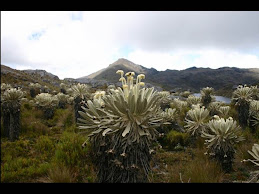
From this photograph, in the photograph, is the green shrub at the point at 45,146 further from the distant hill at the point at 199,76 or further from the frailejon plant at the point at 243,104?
the frailejon plant at the point at 243,104

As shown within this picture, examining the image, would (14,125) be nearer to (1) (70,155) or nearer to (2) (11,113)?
(2) (11,113)

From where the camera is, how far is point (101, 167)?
120 inches

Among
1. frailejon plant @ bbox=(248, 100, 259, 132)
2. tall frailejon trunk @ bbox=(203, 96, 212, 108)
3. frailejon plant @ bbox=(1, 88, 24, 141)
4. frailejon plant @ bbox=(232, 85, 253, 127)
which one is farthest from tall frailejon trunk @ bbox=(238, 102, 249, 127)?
frailejon plant @ bbox=(1, 88, 24, 141)

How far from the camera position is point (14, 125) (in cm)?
729

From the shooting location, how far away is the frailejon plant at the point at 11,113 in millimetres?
7203

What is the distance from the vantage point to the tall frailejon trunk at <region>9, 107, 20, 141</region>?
712 cm

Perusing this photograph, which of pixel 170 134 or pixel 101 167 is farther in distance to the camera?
pixel 170 134

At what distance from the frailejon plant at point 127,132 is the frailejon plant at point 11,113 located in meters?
5.64

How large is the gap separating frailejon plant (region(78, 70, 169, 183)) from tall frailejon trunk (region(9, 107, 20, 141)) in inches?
221

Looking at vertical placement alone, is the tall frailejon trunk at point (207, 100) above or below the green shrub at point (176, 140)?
above

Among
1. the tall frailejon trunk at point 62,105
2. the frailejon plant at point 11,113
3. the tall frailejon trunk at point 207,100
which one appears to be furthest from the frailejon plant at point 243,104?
the tall frailejon trunk at point 62,105

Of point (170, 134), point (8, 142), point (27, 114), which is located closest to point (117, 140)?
point (170, 134)
